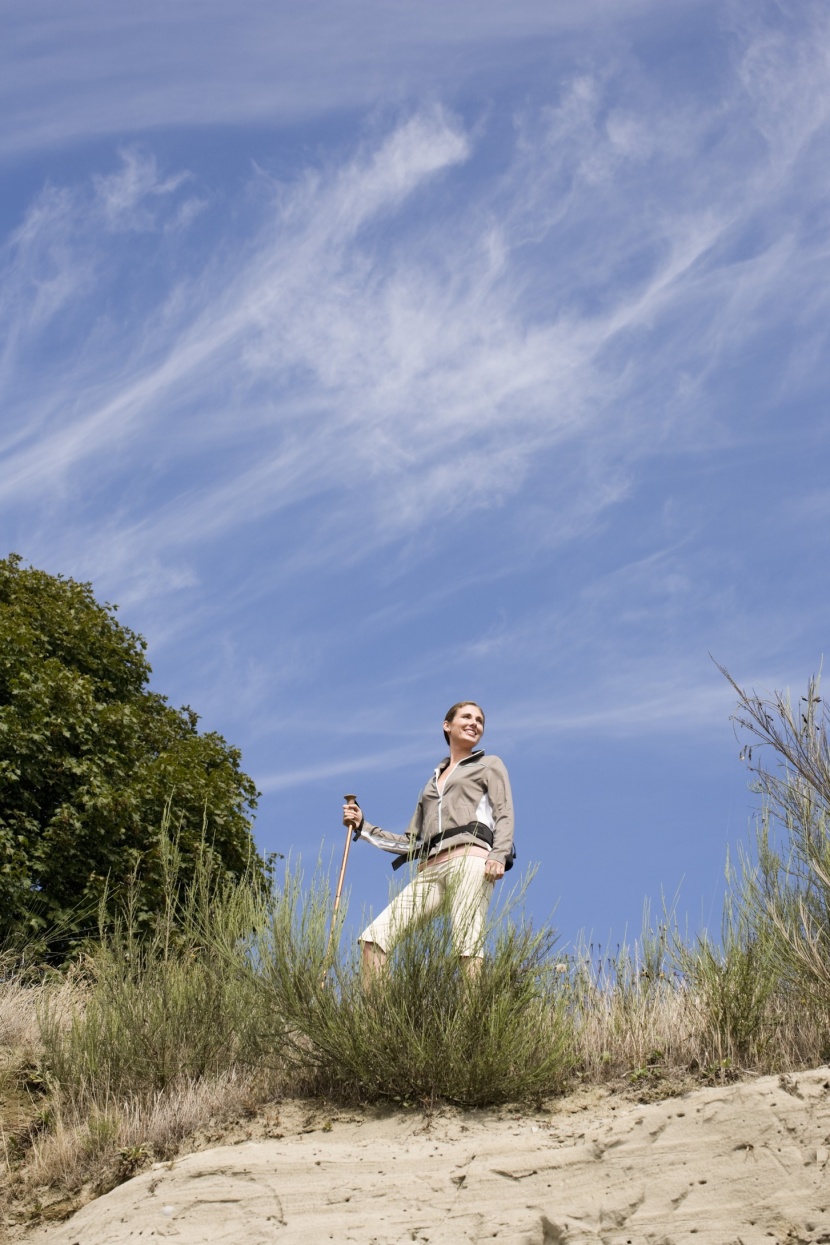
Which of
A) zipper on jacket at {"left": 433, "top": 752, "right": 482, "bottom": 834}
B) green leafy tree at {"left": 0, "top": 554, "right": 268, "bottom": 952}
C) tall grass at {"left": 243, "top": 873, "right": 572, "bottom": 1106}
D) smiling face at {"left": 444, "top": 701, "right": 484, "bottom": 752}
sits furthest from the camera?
green leafy tree at {"left": 0, "top": 554, "right": 268, "bottom": 952}

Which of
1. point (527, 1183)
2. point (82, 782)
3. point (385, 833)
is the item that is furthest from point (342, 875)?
point (82, 782)

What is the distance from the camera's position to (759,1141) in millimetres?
5805

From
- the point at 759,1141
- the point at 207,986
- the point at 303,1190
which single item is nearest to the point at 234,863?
the point at 207,986

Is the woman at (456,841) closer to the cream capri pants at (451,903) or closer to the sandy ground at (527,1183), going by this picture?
the cream capri pants at (451,903)

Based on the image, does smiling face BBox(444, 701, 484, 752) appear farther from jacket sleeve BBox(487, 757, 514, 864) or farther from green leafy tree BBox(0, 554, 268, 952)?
green leafy tree BBox(0, 554, 268, 952)

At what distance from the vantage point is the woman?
7.30 meters

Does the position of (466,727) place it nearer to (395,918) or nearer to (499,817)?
(499,817)

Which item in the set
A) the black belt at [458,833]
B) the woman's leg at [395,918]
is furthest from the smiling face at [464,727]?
the woman's leg at [395,918]

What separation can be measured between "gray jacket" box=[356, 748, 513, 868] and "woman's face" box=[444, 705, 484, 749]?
10cm

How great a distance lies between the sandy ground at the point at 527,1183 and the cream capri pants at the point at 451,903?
1023mm

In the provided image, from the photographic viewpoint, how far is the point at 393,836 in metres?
8.24

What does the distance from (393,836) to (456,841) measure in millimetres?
669

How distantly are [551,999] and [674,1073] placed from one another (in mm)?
827

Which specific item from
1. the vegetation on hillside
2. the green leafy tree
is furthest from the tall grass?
the green leafy tree
